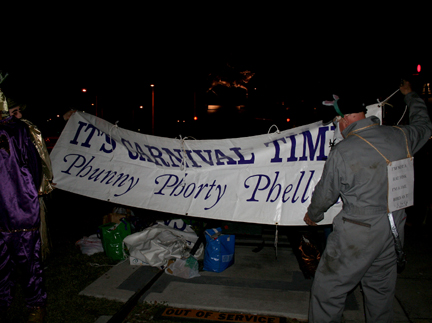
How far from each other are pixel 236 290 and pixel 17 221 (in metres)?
2.63

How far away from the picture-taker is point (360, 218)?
224 cm

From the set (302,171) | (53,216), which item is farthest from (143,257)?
(53,216)

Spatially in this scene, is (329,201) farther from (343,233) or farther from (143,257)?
(143,257)

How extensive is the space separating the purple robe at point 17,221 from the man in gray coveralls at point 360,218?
2732mm

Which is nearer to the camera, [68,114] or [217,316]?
[217,316]

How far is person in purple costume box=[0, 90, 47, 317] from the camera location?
2.98 meters

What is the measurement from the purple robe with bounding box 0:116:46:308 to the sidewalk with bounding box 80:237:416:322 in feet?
2.93

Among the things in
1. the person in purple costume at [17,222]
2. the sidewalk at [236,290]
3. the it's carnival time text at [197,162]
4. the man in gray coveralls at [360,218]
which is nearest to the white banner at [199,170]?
the it's carnival time text at [197,162]

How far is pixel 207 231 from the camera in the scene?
179 inches

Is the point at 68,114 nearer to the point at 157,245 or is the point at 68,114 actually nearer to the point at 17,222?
the point at 17,222

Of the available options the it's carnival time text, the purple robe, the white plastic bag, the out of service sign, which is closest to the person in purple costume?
the purple robe

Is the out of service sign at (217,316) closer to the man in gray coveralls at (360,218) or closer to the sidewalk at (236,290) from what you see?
the sidewalk at (236,290)

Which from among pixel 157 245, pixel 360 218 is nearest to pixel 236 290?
pixel 157 245

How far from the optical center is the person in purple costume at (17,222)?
298 cm
